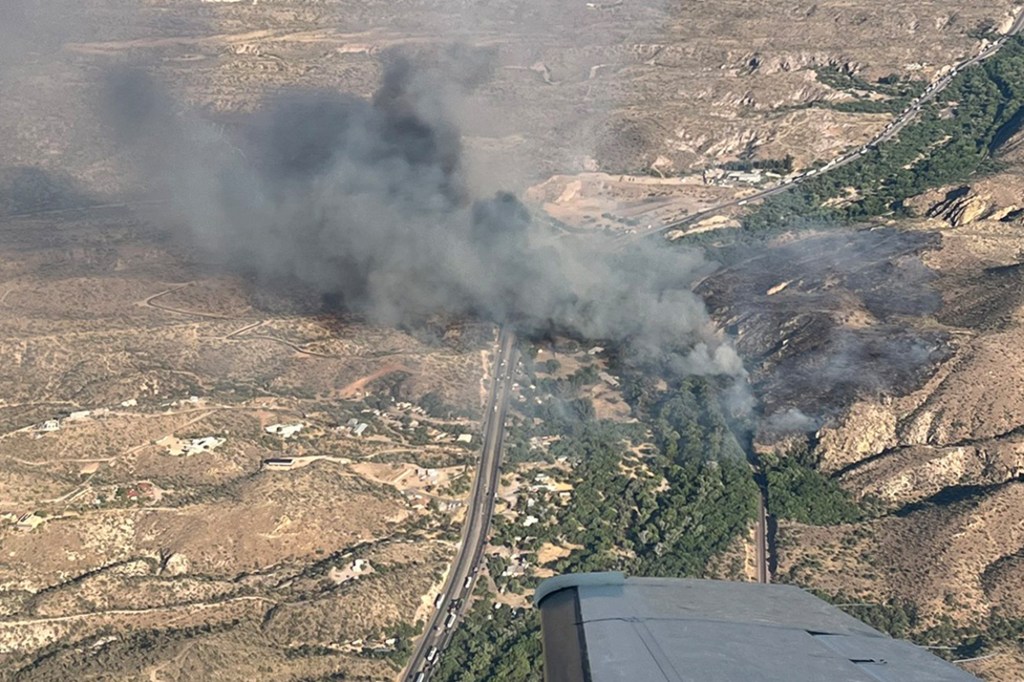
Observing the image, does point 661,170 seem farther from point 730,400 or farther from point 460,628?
point 460,628

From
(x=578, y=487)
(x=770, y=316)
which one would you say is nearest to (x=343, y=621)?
(x=578, y=487)

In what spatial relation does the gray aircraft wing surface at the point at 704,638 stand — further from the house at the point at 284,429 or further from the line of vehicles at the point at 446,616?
the house at the point at 284,429

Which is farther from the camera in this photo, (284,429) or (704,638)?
(284,429)

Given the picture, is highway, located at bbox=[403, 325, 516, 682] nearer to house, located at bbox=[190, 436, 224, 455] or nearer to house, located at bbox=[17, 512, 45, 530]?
house, located at bbox=[190, 436, 224, 455]

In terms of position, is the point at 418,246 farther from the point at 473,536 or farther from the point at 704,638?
the point at 704,638

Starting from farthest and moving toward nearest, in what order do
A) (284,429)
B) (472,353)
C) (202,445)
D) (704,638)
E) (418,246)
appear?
(418,246) < (472,353) < (284,429) < (202,445) < (704,638)

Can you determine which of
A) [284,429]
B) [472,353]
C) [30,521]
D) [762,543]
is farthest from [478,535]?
[30,521]

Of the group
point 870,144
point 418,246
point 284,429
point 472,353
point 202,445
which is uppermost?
point 870,144

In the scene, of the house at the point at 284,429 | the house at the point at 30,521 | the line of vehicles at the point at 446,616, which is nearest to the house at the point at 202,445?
the house at the point at 284,429

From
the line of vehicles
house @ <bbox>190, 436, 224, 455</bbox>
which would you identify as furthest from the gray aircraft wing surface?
house @ <bbox>190, 436, 224, 455</bbox>
